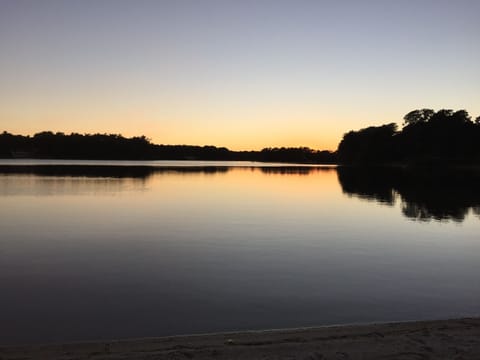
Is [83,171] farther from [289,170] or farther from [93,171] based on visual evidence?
[289,170]

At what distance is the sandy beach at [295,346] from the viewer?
5.94 m

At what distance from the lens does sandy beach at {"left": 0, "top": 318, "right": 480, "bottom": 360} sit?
234 inches

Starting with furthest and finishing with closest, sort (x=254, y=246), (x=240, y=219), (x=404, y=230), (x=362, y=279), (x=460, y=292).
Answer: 1. (x=240, y=219)
2. (x=404, y=230)
3. (x=254, y=246)
4. (x=362, y=279)
5. (x=460, y=292)

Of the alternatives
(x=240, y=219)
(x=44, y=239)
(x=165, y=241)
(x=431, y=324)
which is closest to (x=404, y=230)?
(x=240, y=219)

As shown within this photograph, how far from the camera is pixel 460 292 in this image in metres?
10.8

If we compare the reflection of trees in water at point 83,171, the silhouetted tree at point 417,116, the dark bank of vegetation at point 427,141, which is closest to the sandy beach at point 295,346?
the reflection of trees in water at point 83,171

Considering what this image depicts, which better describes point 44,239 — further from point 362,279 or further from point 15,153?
point 15,153

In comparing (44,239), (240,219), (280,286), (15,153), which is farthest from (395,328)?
(15,153)

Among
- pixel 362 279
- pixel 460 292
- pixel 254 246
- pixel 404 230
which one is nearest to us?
pixel 460 292

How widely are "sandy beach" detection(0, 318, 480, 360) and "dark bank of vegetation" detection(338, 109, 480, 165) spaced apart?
12359cm

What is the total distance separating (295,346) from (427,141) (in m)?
131

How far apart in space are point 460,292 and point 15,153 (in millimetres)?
213780

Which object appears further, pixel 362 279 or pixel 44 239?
pixel 44 239

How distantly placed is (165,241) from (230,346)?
10694 mm
